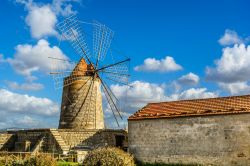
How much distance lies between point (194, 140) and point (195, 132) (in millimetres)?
495

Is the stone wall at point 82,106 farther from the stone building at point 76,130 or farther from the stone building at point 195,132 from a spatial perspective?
the stone building at point 195,132

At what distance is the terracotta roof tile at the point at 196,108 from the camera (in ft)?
72.3

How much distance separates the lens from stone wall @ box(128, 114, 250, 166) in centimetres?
2108

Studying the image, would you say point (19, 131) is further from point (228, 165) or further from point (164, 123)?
point (228, 165)

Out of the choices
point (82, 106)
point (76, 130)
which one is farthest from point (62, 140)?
point (82, 106)

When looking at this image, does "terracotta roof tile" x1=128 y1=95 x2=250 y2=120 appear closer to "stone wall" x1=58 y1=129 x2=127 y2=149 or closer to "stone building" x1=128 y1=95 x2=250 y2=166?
"stone building" x1=128 y1=95 x2=250 y2=166

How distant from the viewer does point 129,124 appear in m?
25.0

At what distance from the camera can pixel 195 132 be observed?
22.4m

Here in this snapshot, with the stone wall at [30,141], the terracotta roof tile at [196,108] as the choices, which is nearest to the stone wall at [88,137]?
the stone wall at [30,141]

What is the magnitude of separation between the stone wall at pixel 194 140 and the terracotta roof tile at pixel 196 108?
1.02ft

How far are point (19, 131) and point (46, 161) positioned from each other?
1270cm

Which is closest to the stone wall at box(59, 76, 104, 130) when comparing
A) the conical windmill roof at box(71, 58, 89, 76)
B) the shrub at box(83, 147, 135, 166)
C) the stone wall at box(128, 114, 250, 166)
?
the conical windmill roof at box(71, 58, 89, 76)

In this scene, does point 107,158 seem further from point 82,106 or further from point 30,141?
point 82,106

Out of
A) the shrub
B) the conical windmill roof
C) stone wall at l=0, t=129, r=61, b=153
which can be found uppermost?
the conical windmill roof
